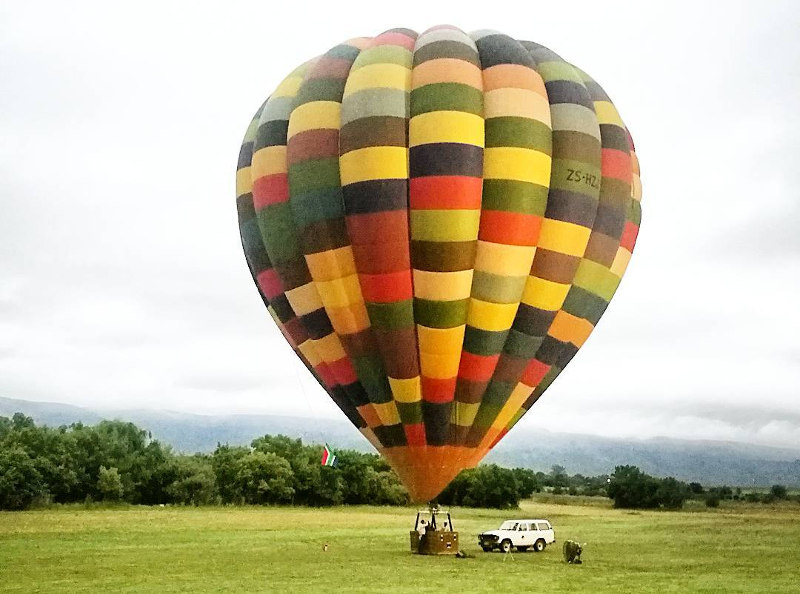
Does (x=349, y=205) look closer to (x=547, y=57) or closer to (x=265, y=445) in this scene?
(x=547, y=57)

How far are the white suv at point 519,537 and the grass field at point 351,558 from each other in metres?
0.33

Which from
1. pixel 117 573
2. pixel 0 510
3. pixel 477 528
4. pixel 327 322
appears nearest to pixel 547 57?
pixel 327 322

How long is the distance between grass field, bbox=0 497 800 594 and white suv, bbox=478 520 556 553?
33 centimetres

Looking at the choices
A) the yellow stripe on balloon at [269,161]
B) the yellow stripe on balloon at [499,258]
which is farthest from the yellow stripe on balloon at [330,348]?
the yellow stripe on balloon at [269,161]

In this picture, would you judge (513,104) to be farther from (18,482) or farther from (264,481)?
(264,481)

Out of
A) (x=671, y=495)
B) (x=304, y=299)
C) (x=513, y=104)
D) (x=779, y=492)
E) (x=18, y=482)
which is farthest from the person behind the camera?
(x=779, y=492)

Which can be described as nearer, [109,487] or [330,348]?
[330,348]

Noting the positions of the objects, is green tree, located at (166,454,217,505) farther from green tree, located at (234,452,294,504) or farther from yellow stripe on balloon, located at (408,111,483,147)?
yellow stripe on balloon, located at (408,111,483,147)

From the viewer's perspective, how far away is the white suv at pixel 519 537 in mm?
20109

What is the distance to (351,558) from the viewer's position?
18156 mm

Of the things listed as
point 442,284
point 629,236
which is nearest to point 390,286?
point 442,284

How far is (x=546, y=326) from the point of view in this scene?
40.9ft

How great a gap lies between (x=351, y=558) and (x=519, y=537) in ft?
15.1

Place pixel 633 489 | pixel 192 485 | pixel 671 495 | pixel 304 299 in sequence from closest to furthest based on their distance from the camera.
Result: pixel 304 299
pixel 192 485
pixel 671 495
pixel 633 489
